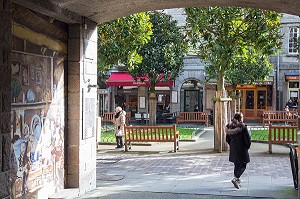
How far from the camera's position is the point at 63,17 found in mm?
7660

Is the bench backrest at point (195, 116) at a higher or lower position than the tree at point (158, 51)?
lower

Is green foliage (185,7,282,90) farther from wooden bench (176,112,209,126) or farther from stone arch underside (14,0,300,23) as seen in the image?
wooden bench (176,112,209,126)

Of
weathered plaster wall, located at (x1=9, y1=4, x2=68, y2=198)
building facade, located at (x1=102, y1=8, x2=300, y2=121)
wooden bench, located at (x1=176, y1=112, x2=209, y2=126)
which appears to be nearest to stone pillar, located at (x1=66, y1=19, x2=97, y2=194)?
weathered plaster wall, located at (x1=9, y1=4, x2=68, y2=198)

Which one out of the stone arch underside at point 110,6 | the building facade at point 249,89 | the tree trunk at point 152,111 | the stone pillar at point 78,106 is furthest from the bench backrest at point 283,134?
the building facade at point 249,89

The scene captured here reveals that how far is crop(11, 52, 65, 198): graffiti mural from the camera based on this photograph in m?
6.46

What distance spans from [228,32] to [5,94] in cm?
964

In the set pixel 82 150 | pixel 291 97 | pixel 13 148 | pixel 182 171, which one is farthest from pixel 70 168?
pixel 291 97

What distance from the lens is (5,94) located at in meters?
5.54

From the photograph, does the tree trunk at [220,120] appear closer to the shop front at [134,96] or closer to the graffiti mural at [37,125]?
the graffiti mural at [37,125]

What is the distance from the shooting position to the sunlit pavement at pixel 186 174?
843cm

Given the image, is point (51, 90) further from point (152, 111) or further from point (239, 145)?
point (152, 111)

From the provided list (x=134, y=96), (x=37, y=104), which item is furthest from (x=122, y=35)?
(x=134, y=96)

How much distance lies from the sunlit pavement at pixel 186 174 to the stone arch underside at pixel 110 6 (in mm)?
3509

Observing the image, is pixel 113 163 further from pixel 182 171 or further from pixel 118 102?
pixel 118 102
